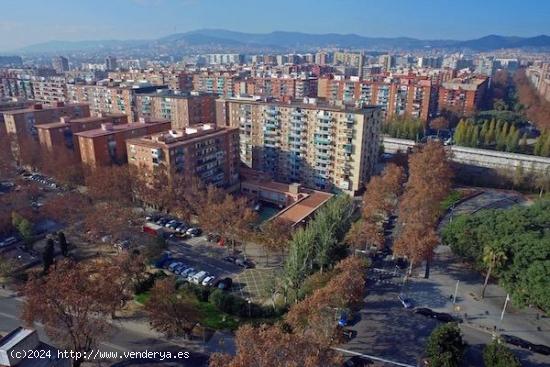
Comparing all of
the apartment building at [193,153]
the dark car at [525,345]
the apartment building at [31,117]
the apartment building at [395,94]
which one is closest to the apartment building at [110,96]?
the apartment building at [31,117]

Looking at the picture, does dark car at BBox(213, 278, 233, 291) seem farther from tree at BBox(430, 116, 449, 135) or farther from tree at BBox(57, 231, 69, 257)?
tree at BBox(430, 116, 449, 135)

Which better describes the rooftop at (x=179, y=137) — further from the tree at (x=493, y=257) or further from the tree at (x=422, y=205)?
the tree at (x=493, y=257)

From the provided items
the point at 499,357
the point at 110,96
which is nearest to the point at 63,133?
the point at 110,96

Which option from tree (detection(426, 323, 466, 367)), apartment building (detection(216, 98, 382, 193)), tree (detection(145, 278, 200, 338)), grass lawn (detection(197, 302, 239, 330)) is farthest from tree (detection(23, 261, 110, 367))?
apartment building (detection(216, 98, 382, 193))

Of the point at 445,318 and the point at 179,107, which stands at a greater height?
the point at 179,107

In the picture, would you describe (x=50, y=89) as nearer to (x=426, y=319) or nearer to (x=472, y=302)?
(x=426, y=319)

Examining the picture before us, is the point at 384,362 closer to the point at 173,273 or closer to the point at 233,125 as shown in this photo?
the point at 173,273
